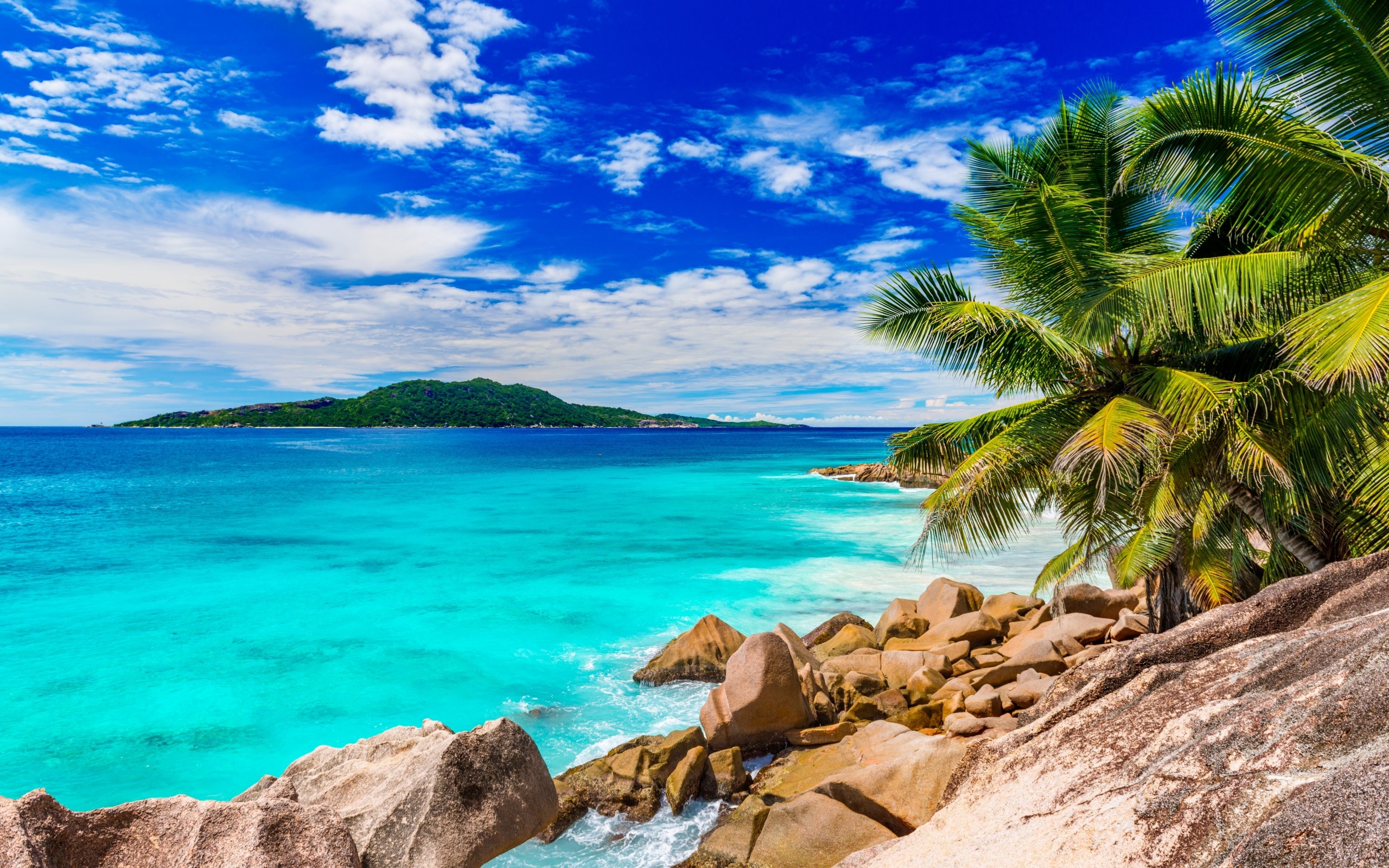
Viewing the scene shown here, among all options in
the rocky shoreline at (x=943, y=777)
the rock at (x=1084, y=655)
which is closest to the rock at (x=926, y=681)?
the rocky shoreline at (x=943, y=777)

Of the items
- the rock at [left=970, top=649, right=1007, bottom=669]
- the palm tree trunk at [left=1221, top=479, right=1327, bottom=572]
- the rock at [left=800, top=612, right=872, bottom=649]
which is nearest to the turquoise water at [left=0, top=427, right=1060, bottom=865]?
the rock at [left=800, top=612, right=872, bottom=649]

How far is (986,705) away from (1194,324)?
20.0ft

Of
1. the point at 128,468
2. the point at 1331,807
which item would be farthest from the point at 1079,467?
the point at 128,468

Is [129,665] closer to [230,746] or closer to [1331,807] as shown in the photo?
[230,746]

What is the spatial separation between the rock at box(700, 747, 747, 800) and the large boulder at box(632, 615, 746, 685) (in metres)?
4.51

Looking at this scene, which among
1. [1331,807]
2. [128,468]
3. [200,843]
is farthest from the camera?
[128,468]

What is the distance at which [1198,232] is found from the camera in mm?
9945

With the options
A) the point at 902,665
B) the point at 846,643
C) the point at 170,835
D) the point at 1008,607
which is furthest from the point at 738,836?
the point at 1008,607

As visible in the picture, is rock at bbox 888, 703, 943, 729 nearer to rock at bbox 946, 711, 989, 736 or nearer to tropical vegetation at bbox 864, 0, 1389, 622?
rock at bbox 946, 711, 989, 736

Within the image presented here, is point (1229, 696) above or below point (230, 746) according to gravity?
above

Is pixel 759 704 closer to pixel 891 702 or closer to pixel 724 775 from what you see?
pixel 724 775

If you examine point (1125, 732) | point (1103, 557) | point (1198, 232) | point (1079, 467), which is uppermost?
point (1198, 232)

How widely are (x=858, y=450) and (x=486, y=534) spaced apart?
3778 inches

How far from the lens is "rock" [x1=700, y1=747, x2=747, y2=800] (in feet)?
30.9
